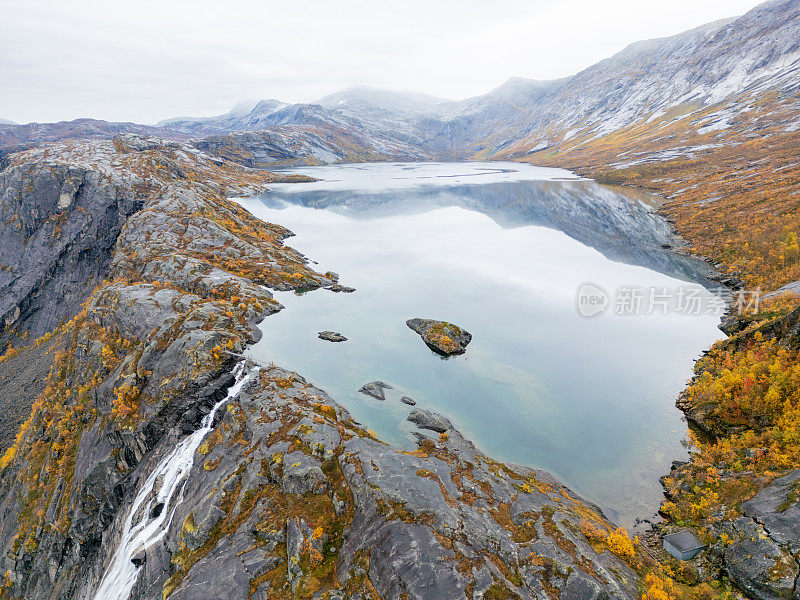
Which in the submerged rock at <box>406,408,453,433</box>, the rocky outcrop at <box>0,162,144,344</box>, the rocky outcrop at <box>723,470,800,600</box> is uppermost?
the rocky outcrop at <box>0,162,144,344</box>

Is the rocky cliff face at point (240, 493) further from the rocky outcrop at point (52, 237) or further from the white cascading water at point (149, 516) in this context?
the rocky outcrop at point (52, 237)

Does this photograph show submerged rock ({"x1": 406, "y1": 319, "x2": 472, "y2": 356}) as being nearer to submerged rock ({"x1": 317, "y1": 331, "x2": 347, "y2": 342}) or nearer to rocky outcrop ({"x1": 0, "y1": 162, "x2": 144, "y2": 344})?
submerged rock ({"x1": 317, "y1": 331, "x2": 347, "y2": 342})

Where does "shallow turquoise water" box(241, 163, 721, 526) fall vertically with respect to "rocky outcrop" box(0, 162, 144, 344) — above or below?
below

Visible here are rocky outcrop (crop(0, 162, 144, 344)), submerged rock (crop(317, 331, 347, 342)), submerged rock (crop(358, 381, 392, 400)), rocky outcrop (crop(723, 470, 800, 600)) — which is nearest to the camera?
rocky outcrop (crop(723, 470, 800, 600))

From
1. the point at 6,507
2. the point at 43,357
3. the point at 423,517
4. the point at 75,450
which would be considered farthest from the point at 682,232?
the point at 43,357
